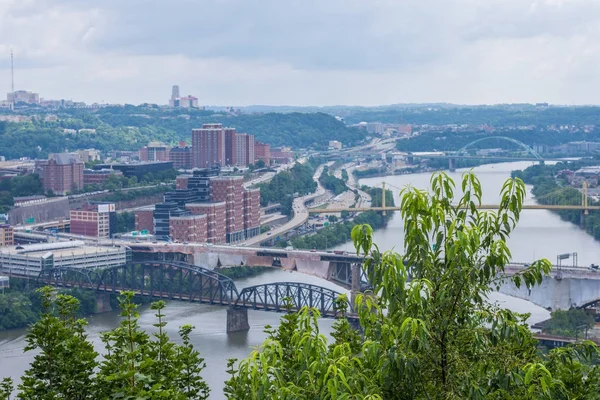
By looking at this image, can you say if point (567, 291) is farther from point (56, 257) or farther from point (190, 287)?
point (56, 257)

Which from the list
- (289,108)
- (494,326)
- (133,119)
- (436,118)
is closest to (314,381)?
(494,326)

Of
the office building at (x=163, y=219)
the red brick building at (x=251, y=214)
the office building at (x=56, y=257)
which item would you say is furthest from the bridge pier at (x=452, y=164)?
the office building at (x=56, y=257)

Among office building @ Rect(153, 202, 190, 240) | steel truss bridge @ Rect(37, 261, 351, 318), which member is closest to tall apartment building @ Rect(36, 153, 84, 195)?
office building @ Rect(153, 202, 190, 240)

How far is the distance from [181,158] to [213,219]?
62.1 ft

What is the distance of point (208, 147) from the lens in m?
49.3

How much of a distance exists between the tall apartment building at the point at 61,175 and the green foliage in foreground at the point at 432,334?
36.7 meters

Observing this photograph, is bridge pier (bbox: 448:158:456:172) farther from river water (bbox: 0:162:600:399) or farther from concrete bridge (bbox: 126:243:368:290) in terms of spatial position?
concrete bridge (bbox: 126:243:368:290)

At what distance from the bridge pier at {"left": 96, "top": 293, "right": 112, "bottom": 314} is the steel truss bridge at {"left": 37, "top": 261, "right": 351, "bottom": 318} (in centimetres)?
12

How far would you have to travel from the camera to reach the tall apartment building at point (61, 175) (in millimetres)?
40500

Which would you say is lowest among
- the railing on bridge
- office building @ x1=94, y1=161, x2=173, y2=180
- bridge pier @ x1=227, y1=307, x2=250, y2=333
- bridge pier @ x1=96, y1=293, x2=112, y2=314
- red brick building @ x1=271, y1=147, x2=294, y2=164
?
bridge pier @ x1=96, y1=293, x2=112, y2=314

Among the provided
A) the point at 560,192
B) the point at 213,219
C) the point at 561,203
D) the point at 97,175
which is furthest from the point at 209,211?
the point at 560,192

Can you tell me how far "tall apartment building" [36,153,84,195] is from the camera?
4050cm

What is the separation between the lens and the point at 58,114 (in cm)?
8075

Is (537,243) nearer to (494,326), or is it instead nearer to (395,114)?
(494,326)
